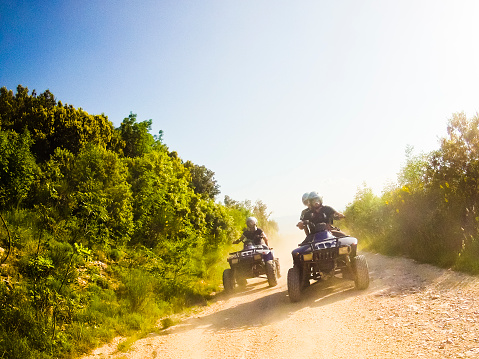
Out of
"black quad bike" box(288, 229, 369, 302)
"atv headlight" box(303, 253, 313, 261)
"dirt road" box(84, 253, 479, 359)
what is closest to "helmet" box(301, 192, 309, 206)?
"black quad bike" box(288, 229, 369, 302)

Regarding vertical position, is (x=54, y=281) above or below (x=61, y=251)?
below

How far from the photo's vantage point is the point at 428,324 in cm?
420

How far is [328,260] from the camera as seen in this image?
6906mm

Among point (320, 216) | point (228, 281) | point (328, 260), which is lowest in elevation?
point (228, 281)

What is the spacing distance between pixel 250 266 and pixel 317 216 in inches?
118

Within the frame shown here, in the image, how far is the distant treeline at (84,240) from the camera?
5823mm

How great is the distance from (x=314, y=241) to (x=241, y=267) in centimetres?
354

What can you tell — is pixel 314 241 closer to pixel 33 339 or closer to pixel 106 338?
pixel 106 338

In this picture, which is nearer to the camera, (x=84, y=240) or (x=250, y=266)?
(x=84, y=240)

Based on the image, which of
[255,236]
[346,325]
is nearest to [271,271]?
[255,236]

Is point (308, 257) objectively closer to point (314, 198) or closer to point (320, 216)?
point (320, 216)

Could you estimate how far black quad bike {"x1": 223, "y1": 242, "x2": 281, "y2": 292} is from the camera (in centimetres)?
973

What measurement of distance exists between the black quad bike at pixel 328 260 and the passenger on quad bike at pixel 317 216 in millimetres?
801

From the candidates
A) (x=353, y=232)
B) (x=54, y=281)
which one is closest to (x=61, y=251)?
(x=54, y=281)
